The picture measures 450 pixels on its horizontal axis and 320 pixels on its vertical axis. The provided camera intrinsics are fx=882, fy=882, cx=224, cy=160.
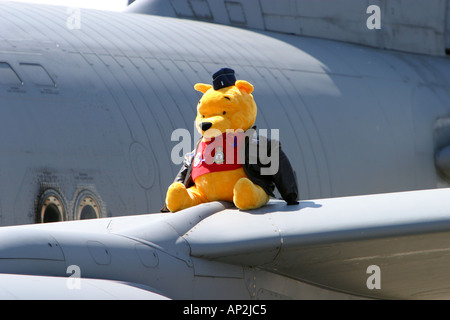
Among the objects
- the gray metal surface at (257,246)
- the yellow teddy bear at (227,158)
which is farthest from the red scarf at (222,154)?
the gray metal surface at (257,246)

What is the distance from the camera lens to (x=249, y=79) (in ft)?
30.7

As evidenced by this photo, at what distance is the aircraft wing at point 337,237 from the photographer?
4977 mm

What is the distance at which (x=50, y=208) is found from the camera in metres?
7.01

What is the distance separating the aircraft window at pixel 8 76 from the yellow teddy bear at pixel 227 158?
2.03 meters

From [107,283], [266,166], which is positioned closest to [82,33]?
[266,166]

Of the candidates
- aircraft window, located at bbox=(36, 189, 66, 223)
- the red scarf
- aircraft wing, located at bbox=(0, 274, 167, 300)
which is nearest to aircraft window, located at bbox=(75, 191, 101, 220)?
aircraft window, located at bbox=(36, 189, 66, 223)

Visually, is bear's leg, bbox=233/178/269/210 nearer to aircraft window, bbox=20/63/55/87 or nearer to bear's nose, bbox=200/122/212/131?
bear's nose, bbox=200/122/212/131

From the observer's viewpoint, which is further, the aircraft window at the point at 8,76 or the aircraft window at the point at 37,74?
the aircraft window at the point at 37,74

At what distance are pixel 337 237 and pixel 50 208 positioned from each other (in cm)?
286
